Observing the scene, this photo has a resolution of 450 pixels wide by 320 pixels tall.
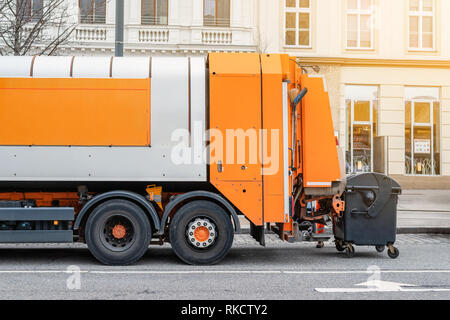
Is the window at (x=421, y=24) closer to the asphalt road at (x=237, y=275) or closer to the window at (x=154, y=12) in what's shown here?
the window at (x=154, y=12)

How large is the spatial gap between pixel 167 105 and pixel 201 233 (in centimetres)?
191

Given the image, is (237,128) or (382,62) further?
(382,62)

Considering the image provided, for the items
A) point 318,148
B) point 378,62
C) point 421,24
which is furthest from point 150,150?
point 421,24

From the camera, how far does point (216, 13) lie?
21.6 m

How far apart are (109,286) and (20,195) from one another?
8.09 feet

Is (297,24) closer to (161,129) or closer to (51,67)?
(161,129)

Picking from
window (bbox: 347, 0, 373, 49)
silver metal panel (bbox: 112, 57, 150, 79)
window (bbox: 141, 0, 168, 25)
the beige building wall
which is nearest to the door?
the beige building wall

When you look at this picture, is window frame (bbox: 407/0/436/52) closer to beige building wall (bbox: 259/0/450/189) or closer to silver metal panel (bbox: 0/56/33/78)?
beige building wall (bbox: 259/0/450/189)

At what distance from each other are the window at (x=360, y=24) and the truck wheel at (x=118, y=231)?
17.0 metres

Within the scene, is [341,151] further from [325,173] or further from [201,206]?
[201,206]

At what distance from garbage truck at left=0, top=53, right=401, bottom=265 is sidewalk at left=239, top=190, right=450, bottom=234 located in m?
0.98

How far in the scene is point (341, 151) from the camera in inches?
329
